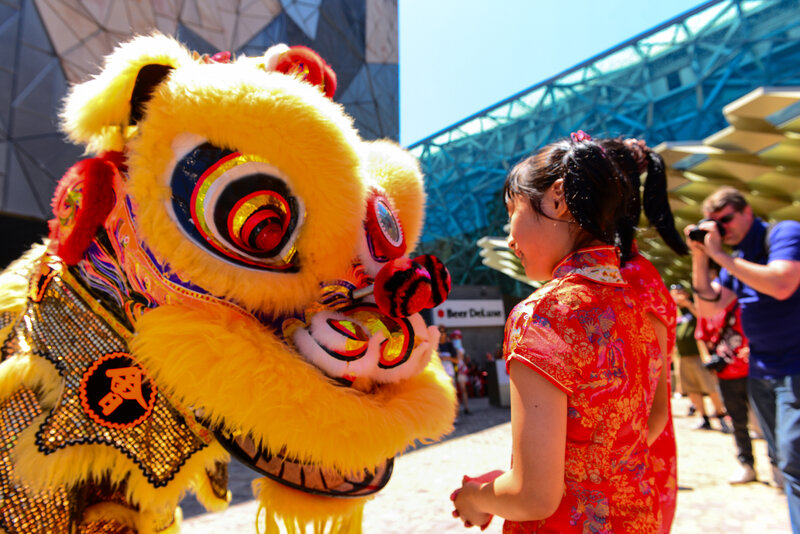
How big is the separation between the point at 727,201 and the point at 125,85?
91.4 inches

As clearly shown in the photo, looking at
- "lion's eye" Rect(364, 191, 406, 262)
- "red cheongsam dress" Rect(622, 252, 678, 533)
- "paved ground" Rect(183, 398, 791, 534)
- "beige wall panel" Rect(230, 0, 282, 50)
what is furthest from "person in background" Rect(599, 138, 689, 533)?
"beige wall panel" Rect(230, 0, 282, 50)

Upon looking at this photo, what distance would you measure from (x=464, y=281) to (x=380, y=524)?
23.2 metres

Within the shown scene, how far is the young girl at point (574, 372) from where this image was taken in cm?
77

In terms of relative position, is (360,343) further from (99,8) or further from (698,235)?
(99,8)

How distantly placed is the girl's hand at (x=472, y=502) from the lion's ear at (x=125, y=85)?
1.06 m

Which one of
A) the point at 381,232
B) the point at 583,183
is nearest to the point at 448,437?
the point at 381,232

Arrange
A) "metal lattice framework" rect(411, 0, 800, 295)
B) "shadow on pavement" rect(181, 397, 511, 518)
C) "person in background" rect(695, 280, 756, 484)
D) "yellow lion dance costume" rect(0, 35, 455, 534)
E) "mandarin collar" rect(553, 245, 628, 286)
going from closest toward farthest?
"mandarin collar" rect(553, 245, 628, 286)
"yellow lion dance costume" rect(0, 35, 455, 534)
"shadow on pavement" rect(181, 397, 511, 518)
"person in background" rect(695, 280, 756, 484)
"metal lattice framework" rect(411, 0, 800, 295)

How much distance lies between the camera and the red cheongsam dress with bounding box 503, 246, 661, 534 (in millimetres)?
794

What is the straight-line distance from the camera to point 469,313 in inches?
564

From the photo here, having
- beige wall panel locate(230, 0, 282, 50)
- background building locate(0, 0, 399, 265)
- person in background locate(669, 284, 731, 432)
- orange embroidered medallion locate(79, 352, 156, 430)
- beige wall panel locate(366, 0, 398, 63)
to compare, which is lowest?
person in background locate(669, 284, 731, 432)

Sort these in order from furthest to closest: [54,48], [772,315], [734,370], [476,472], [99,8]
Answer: [99,8] → [54,48] → [476,472] → [734,370] → [772,315]

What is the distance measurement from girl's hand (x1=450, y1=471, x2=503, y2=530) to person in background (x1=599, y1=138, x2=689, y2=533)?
43 centimetres

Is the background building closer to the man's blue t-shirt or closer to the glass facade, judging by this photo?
the glass facade

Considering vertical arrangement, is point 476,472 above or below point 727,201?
below
